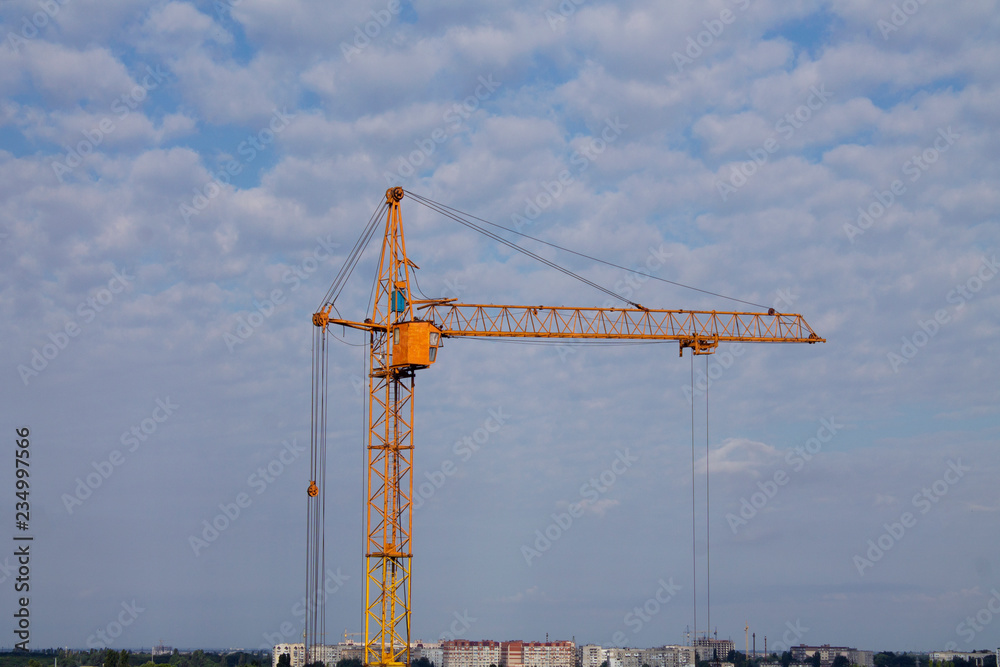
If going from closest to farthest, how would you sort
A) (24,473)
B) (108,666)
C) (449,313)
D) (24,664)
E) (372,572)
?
(24,473), (372,572), (449,313), (108,666), (24,664)

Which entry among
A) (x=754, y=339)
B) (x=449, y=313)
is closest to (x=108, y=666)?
(x=449, y=313)

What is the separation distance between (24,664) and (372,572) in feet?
521

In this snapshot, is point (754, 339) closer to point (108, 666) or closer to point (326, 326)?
point (326, 326)

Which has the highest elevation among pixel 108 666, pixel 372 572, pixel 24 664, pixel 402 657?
pixel 372 572

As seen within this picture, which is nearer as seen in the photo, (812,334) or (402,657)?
(402,657)

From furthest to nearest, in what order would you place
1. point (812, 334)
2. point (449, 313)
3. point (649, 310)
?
1. point (812, 334)
2. point (649, 310)
3. point (449, 313)

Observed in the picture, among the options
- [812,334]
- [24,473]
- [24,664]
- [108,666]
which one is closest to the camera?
[24,473]

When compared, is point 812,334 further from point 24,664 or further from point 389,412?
point 24,664

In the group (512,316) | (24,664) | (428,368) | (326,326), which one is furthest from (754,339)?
(24,664)

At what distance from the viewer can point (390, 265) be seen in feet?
232

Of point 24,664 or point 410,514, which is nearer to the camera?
point 410,514

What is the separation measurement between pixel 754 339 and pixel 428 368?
29579 millimetres

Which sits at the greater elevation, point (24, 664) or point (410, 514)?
point (410, 514)

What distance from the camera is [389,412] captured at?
6756 cm
